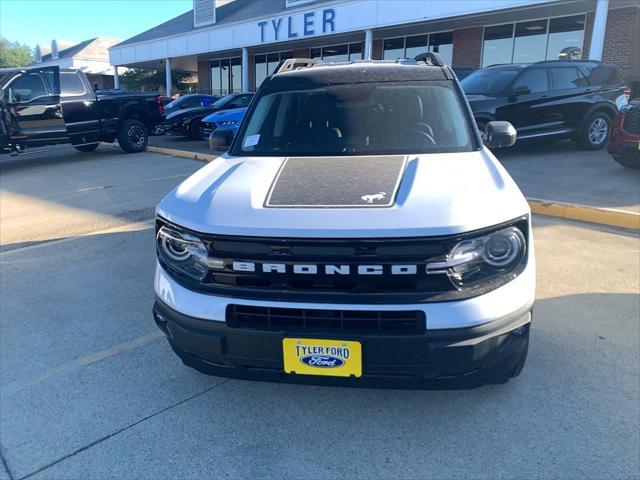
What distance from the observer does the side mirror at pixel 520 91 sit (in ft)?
32.1

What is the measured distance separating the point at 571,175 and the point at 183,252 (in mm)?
7769

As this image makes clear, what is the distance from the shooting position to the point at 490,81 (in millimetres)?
10258

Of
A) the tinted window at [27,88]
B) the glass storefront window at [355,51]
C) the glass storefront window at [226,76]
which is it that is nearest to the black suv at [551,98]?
the tinted window at [27,88]

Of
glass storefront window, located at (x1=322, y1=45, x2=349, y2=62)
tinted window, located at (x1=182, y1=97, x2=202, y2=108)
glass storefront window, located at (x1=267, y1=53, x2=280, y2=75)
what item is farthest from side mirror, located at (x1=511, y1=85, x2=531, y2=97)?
glass storefront window, located at (x1=267, y1=53, x2=280, y2=75)

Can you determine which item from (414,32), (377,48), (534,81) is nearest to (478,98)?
(534,81)

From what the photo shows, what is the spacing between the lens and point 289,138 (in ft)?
11.6

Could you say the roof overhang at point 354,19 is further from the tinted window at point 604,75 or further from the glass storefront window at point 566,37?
the tinted window at point 604,75

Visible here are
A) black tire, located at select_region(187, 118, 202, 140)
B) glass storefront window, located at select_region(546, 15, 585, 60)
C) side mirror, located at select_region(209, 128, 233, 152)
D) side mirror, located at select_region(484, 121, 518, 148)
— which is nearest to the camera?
side mirror, located at select_region(484, 121, 518, 148)

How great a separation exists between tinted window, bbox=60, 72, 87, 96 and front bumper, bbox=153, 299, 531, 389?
10.7 meters

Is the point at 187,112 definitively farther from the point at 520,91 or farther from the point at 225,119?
the point at 520,91

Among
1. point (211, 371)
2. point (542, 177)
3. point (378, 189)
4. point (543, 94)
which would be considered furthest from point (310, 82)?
point (543, 94)

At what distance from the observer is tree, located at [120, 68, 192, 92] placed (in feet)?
132

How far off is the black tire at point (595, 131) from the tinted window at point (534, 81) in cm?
121

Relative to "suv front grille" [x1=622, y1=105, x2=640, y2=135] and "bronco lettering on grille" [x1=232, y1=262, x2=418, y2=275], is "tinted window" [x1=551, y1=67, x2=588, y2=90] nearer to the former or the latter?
"suv front grille" [x1=622, y1=105, x2=640, y2=135]
